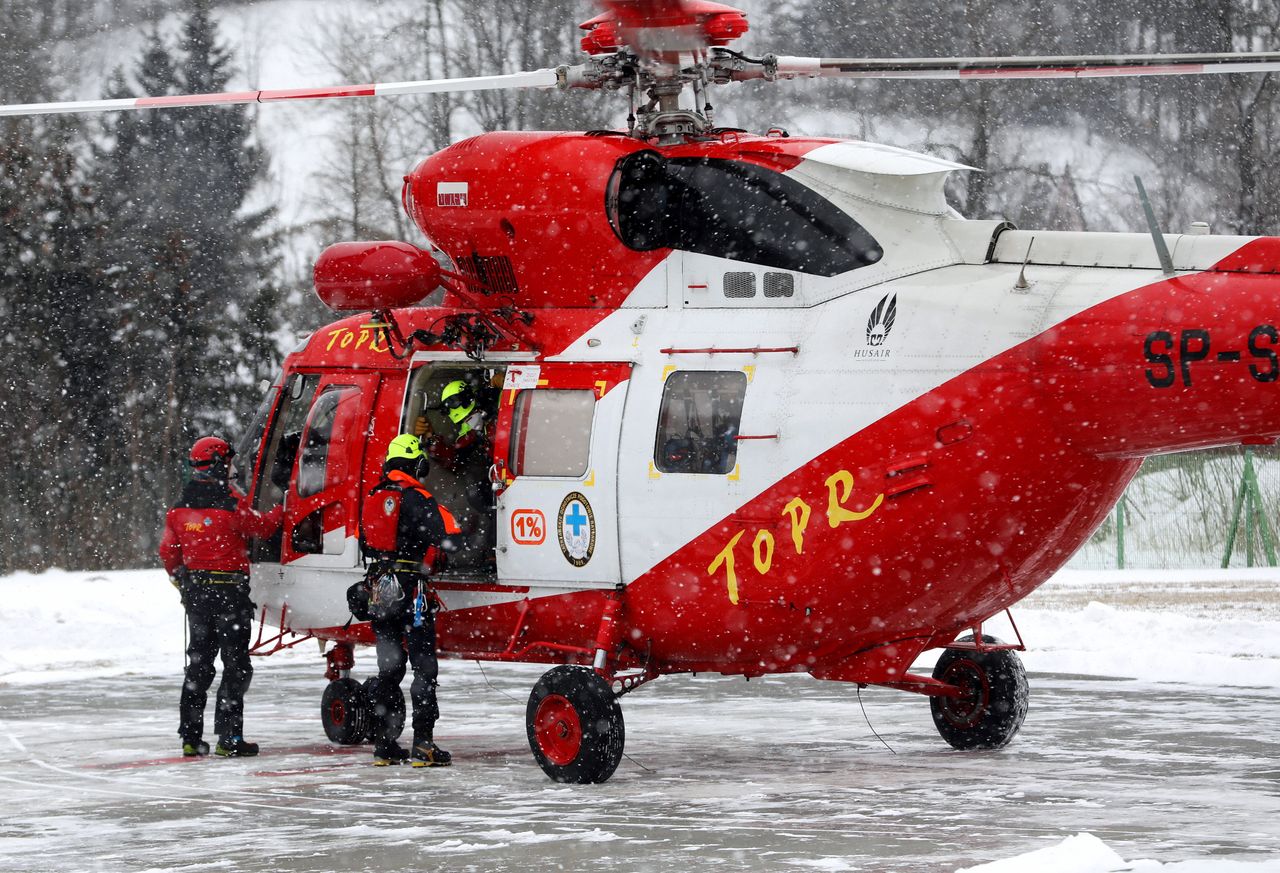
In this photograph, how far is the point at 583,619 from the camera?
10.0 m

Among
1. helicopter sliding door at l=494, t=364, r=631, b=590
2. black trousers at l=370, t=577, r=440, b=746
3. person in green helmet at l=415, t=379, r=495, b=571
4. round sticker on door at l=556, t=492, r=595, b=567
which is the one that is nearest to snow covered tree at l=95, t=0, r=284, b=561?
person in green helmet at l=415, t=379, r=495, b=571

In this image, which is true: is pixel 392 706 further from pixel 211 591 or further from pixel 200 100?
pixel 200 100

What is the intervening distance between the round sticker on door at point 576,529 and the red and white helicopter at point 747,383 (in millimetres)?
17

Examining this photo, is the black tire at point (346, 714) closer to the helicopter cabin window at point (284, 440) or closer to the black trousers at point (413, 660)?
the black trousers at point (413, 660)

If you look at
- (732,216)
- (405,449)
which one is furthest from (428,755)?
(732,216)

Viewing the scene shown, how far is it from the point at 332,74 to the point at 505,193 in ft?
94.1

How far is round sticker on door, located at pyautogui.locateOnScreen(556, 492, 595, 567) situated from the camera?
32.5 feet

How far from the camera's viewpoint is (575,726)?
948cm

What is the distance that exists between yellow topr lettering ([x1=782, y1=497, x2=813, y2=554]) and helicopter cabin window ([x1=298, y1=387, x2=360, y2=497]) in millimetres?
3469

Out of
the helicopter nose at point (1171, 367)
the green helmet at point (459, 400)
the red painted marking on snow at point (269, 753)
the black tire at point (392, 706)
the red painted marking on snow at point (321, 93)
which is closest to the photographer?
the helicopter nose at point (1171, 367)

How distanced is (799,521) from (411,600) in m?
2.43

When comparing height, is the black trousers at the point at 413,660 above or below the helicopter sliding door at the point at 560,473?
below

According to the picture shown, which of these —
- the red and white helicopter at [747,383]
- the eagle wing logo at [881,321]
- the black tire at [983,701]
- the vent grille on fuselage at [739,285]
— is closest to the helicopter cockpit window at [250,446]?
the red and white helicopter at [747,383]

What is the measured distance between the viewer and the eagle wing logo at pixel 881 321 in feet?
29.9
